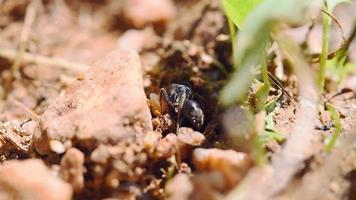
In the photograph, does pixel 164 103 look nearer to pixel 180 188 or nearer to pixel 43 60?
pixel 180 188

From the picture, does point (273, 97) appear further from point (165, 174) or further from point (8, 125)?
point (8, 125)

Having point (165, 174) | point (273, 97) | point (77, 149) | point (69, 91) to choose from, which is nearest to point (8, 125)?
point (69, 91)

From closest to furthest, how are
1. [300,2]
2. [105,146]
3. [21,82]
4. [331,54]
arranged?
[300,2], [105,146], [331,54], [21,82]

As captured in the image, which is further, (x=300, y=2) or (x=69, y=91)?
(x=69, y=91)

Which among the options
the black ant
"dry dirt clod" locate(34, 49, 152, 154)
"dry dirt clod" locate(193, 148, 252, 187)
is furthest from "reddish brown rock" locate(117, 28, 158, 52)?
"dry dirt clod" locate(193, 148, 252, 187)

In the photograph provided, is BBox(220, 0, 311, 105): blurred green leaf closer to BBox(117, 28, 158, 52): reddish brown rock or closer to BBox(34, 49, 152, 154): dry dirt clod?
BBox(34, 49, 152, 154): dry dirt clod

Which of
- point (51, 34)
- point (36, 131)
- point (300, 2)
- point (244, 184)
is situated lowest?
point (244, 184)

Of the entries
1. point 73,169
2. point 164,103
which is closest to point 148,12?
point 164,103
